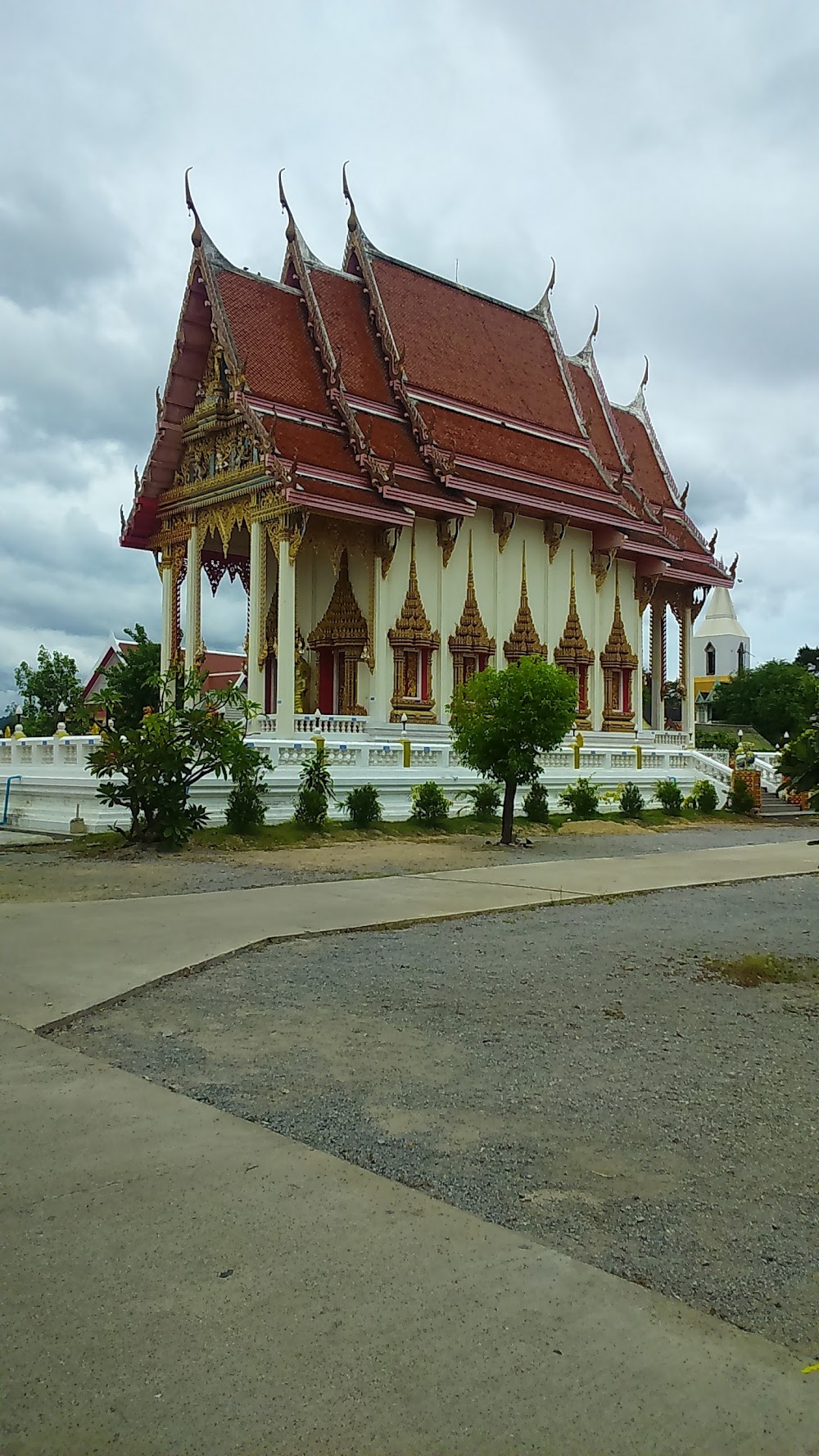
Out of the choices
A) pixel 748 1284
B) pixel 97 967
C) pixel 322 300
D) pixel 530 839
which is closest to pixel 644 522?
pixel 322 300

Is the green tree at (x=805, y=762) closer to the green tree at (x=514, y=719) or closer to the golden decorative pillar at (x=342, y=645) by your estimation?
the green tree at (x=514, y=719)

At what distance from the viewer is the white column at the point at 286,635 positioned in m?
20.5

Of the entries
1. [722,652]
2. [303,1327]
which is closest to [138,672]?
[303,1327]

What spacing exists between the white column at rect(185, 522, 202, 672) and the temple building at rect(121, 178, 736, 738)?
0.04m

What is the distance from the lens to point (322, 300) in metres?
24.6

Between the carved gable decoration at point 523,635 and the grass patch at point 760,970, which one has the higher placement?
the carved gable decoration at point 523,635

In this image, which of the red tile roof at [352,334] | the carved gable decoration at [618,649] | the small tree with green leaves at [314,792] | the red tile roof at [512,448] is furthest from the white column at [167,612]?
the carved gable decoration at [618,649]

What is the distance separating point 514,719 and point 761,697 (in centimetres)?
5214

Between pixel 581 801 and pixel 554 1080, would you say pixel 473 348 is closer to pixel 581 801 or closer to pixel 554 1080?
pixel 581 801

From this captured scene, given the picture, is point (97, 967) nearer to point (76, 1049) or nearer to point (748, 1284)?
point (76, 1049)

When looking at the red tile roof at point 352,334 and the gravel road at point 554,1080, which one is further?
the red tile roof at point 352,334

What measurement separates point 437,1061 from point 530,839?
12011 mm

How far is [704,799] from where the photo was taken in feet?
75.6

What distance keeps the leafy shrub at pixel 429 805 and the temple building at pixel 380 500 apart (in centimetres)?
369
